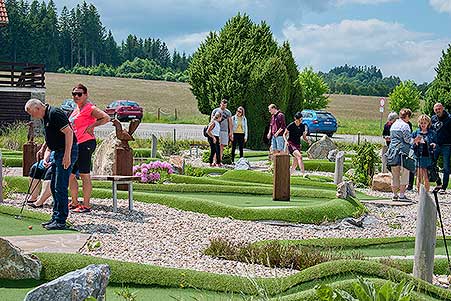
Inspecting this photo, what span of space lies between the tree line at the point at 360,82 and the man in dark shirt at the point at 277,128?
36767 millimetres

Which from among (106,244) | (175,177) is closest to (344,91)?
(175,177)

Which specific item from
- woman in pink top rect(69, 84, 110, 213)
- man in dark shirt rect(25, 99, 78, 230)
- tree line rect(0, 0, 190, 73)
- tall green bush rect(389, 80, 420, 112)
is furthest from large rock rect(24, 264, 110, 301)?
tree line rect(0, 0, 190, 73)

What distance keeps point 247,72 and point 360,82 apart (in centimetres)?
12352

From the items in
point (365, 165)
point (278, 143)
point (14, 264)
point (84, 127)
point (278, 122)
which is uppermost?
point (84, 127)

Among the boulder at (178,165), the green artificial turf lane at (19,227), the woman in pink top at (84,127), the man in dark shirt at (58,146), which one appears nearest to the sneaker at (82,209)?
the woman in pink top at (84,127)

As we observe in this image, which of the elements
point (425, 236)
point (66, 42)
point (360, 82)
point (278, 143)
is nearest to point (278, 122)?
point (278, 143)

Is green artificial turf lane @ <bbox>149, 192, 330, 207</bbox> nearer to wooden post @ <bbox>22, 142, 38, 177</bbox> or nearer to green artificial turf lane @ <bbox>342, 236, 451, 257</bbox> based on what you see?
green artificial turf lane @ <bbox>342, 236, 451, 257</bbox>

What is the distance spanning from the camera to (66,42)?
119m

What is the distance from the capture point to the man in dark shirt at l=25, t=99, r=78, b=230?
945 centimetres

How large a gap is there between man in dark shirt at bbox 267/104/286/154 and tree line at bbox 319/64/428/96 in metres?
36.8

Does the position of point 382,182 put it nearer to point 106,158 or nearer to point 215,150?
point 215,150

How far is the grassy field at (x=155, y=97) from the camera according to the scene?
73.9 m

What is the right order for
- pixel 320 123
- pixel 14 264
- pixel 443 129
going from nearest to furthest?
pixel 14 264 → pixel 443 129 → pixel 320 123

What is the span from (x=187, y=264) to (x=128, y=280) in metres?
1.27
